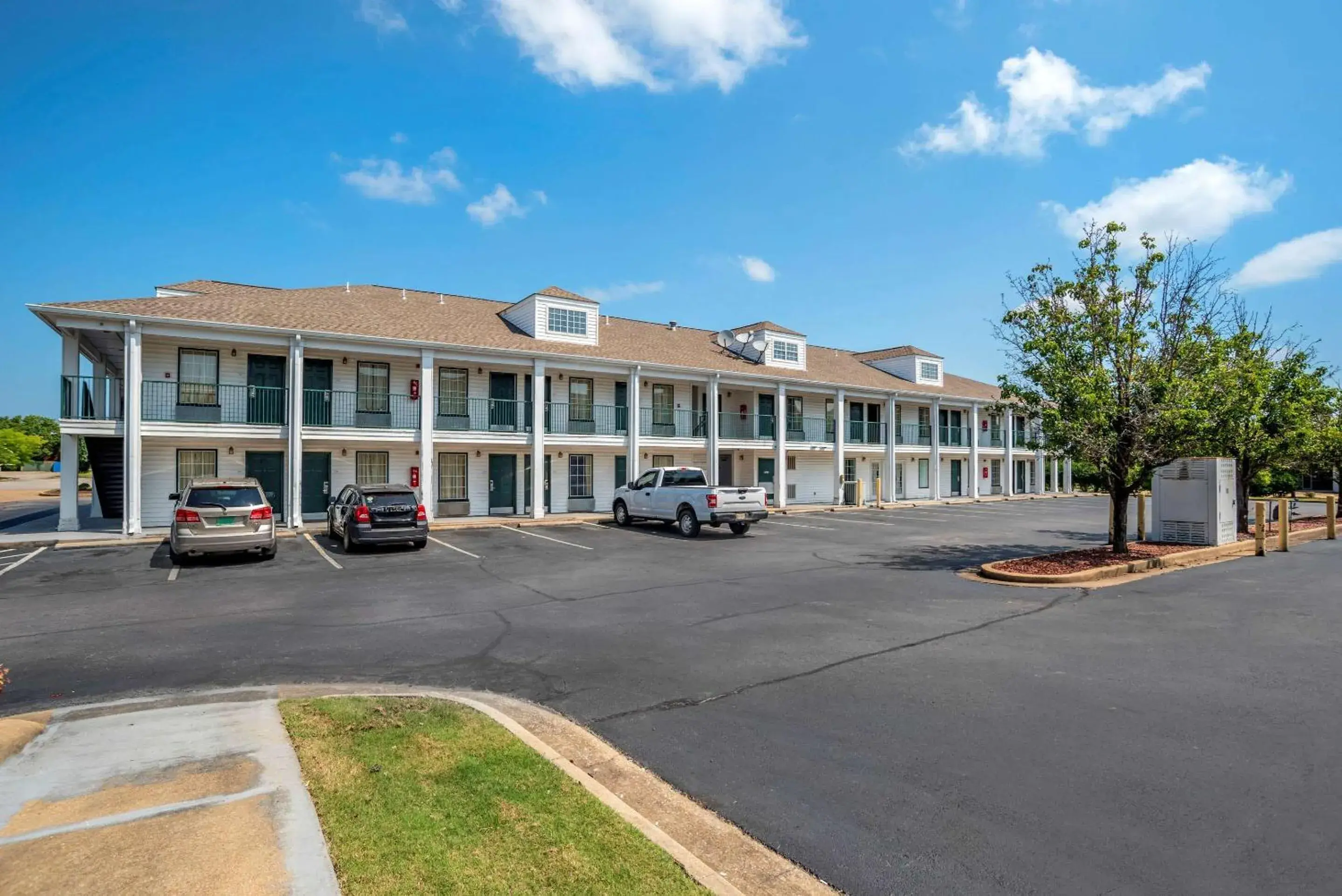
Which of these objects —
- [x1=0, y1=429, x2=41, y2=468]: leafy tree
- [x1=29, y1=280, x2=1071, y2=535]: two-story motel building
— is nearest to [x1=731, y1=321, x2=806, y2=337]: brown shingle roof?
[x1=29, y1=280, x2=1071, y2=535]: two-story motel building

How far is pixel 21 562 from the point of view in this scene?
13719 mm

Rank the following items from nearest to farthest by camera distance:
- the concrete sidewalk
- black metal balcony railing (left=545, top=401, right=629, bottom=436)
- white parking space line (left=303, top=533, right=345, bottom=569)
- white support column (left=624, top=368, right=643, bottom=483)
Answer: the concrete sidewalk → white parking space line (left=303, top=533, right=345, bottom=569) → black metal balcony railing (left=545, top=401, right=629, bottom=436) → white support column (left=624, top=368, right=643, bottom=483)

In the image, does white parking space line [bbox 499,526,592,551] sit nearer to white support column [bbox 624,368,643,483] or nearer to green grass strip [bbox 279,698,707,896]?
white support column [bbox 624,368,643,483]

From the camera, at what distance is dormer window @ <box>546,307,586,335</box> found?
25500 millimetres

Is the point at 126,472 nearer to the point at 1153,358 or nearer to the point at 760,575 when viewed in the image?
the point at 760,575

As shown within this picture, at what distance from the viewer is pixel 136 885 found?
307 cm

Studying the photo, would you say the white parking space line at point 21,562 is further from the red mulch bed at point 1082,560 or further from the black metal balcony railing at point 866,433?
the black metal balcony railing at point 866,433

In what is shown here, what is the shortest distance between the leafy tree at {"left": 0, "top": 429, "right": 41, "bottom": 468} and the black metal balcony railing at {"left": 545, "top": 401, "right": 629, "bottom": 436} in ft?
273

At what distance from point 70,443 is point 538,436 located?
40.0 ft

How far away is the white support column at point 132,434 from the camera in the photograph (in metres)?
17.4

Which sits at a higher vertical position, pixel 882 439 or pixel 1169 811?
pixel 882 439

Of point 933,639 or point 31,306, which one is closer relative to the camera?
point 933,639

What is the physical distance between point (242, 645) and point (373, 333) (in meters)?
14.6

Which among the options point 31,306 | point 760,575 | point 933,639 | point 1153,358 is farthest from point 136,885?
point 31,306
